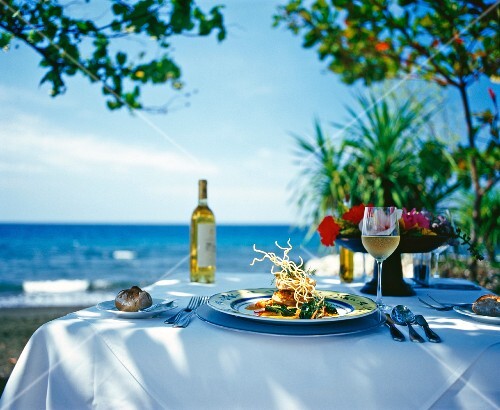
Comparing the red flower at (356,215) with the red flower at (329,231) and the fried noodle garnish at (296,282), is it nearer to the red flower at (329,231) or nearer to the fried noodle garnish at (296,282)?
the red flower at (329,231)

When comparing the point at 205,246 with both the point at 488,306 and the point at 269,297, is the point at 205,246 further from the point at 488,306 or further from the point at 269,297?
the point at 488,306

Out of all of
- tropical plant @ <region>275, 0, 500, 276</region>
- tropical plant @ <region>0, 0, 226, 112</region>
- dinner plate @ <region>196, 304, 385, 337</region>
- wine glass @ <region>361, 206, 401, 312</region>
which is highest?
tropical plant @ <region>275, 0, 500, 276</region>

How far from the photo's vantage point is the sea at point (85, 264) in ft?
31.8

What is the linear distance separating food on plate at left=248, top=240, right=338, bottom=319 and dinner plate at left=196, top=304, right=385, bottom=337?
5 centimetres

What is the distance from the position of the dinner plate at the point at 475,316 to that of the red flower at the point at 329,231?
0.39 meters

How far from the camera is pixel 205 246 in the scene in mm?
1440

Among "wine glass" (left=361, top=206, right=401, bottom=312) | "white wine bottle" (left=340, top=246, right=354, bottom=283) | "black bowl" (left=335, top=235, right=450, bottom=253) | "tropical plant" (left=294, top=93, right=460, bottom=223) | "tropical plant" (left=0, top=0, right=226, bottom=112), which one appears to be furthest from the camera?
"tropical plant" (left=294, top=93, right=460, bottom=223)

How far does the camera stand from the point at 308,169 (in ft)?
14.7

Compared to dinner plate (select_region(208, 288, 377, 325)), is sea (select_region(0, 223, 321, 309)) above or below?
below

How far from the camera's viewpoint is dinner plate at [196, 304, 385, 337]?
76 centimetres

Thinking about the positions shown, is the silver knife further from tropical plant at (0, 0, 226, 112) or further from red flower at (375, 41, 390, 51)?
red flower at (375, 41, 390, 51)

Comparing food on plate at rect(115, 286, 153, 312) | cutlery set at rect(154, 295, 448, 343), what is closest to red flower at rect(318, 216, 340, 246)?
cutlery set at rect(154, 295, 448, 343)

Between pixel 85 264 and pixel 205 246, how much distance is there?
16.6 meters

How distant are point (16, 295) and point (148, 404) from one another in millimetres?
10474
